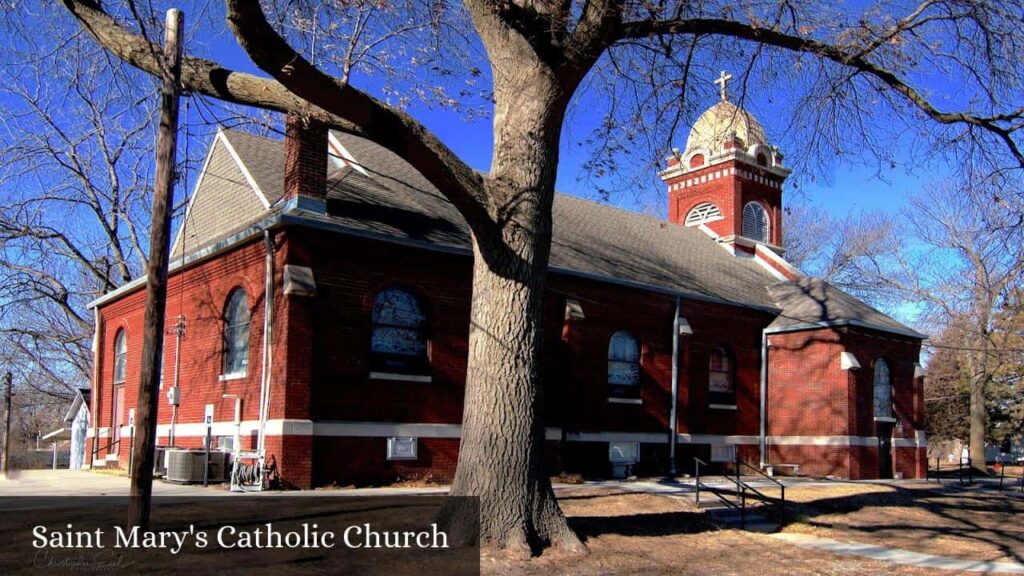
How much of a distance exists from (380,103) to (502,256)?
92.0 inches

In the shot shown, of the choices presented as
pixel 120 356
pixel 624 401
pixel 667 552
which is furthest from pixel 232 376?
pixel 667 552

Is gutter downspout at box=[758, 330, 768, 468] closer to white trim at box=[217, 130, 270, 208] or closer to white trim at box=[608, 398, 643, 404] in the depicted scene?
white trim at box=[608, 398, 643, 404]

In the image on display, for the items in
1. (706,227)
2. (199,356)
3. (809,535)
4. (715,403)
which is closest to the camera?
(809,535)

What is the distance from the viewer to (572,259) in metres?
23.4

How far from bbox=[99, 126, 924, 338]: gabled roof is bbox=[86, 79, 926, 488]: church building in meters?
0.09

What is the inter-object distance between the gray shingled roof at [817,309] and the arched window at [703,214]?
4.74 m

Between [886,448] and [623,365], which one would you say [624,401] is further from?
[886,448]

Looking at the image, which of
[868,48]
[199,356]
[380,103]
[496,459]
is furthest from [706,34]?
[199,356]

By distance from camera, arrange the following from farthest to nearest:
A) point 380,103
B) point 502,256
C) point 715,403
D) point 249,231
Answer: point 715,403 < point 249,231 < point 502,256 < point 380,103

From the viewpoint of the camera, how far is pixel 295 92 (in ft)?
29.8

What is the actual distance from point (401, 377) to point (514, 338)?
8618 millimetres

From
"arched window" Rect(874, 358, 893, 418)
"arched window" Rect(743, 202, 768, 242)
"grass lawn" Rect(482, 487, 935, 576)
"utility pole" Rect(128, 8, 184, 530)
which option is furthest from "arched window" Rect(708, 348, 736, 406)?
"utility pole" Rect(128, 8, 184, 530)

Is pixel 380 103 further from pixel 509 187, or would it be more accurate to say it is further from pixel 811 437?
pixel 811 437

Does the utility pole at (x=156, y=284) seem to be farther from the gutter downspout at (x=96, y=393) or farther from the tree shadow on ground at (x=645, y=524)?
the gutter downspout at (x=96, y=393)
